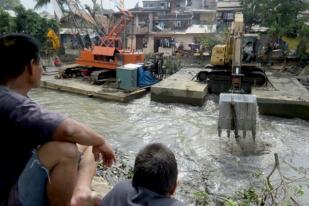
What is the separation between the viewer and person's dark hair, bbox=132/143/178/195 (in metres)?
2.01

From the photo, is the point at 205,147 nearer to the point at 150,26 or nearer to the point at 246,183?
the point at 246,183

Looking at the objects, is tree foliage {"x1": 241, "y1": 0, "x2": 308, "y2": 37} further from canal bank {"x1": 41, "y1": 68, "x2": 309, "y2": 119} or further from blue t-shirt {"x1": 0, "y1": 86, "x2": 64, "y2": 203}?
blue t-shirt {"x1": 0, "y1": 86, "x2": 64, "y2": 203}

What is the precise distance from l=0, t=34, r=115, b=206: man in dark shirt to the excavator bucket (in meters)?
5.68

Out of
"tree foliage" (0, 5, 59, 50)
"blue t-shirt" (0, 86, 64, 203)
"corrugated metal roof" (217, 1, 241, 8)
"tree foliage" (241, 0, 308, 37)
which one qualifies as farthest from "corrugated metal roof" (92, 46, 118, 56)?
"corrugated metal roof" (217, 1, 241, 8)

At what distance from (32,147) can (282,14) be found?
860 inches

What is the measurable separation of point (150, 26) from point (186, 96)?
2171 cm

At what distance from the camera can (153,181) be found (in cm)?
202

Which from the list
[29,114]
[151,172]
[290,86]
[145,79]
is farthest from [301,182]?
[145,79]

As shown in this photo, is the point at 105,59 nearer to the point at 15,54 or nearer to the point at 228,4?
the point at 15,54

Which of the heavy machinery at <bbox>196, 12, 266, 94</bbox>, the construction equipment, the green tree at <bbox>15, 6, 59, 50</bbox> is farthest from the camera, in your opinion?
the green tree at <bbox>15, 6, 59, 50</bbox>

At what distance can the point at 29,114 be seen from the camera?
79.3 inches

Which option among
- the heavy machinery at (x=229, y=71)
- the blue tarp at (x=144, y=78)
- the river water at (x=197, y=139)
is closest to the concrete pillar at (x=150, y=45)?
the blue tarp at (x=144, y=78)

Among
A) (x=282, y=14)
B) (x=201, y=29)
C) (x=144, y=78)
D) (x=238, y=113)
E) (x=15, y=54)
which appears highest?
(x=282, y=14)

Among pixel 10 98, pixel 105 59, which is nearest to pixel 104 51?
pixel 105 59
